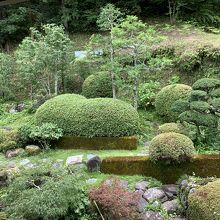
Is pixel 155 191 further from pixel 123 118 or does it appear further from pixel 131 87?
pixel 131 87

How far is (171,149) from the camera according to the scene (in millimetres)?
7102

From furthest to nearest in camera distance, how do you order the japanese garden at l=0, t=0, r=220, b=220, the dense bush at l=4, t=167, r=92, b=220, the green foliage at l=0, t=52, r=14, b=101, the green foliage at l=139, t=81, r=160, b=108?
the green foliage at l=0, t=52, r=14, b=101, the green foliage at l=139, t=81, r=160, b=108, the japanese garden at l=0, t=0, r=220, b=220, the dense bush at l=4, t=167, r=92, b=220

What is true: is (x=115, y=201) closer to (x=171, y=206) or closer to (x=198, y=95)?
(x=171, y=206)

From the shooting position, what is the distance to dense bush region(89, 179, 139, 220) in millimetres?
6270

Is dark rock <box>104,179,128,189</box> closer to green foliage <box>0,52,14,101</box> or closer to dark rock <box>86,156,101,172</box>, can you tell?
→ dark rock <box>86,156,101,172</box>

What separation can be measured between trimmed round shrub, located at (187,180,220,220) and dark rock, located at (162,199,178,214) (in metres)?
0.44

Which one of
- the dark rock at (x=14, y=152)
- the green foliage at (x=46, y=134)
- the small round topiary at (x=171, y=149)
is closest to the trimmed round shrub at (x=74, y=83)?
the green foliage at (x=46, y=134)

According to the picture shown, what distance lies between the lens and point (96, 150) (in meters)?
8.88

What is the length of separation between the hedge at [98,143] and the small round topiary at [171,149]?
4.65 feet

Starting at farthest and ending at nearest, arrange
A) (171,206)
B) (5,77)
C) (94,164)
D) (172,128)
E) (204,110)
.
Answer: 1. (5,77)
2. (172,128)
3. (204,110)
4. (94,164)
5. (171,206)

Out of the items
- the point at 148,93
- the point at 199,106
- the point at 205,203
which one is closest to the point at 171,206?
the point at 205,203

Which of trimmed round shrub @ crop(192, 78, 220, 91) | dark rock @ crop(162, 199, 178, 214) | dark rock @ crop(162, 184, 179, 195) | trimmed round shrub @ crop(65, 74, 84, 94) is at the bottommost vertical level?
dark rock @ crop(162, 199, 178, 214)

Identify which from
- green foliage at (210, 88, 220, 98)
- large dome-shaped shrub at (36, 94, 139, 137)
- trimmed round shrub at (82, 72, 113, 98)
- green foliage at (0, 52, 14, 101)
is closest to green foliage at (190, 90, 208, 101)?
green foliage at (210, 88, 220, 98)

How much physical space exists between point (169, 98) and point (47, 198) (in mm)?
4494
